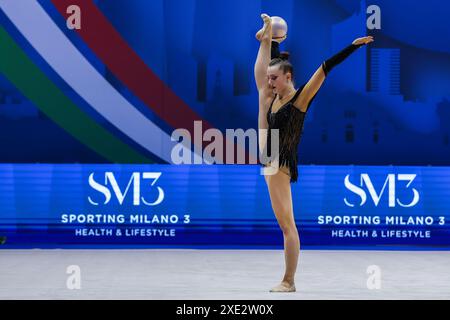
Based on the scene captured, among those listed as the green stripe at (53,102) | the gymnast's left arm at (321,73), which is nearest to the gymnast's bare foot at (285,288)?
the gymnast's left arm at (321,73)

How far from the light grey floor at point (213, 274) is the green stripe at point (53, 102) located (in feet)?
4.45

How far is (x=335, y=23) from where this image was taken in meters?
13.1

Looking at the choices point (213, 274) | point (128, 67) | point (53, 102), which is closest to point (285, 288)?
point (213, 274)

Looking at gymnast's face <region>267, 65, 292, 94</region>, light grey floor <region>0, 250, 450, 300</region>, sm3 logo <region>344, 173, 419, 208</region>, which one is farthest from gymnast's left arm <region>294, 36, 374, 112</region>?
sm3 logo <region>344, 173, 419, 208</region>

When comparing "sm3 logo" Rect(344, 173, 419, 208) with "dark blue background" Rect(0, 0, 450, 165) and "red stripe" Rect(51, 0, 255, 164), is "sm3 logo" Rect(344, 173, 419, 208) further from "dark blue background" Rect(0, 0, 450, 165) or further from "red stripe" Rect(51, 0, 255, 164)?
"red stripe" Rect(51, 0, 255, 164)

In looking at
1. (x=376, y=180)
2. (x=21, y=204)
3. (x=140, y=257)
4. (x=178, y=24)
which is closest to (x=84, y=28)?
(x=178, y=24)

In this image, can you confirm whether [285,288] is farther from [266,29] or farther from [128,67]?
[128,67]

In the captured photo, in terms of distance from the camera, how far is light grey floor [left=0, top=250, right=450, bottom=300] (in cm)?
853

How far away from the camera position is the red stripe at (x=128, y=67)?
13.0 meters

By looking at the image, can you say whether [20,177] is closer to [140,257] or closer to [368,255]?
[140,257]

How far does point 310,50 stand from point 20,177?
350 cm

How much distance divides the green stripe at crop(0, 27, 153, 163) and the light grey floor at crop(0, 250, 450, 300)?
4.45 feet

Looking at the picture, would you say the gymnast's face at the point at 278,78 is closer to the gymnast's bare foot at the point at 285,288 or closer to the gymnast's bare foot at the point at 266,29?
the gymnast's bare foot at the point at 266,29
